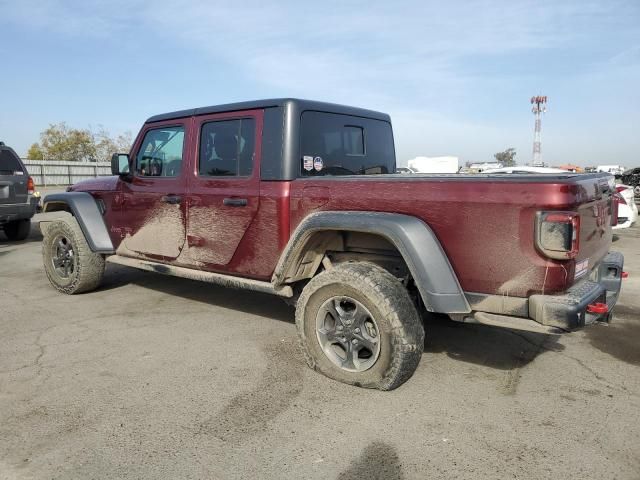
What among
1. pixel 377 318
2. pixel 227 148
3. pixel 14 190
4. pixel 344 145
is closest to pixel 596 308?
pixel 377 318

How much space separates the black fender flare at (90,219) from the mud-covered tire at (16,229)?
5.55 metres

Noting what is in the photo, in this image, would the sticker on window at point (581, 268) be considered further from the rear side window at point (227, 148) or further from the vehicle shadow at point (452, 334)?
the rear side window at point (227, 148)

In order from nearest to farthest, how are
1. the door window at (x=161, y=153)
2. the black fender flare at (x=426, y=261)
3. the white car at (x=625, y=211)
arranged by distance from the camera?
the black fender flare at (x=426, y=261) → the door window at (x=161, y=153) → the white car at (x=625, y=211)

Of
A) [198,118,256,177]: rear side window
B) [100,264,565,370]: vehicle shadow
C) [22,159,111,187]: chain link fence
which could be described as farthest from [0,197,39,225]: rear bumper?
[22,159,111,187]: chain link fence

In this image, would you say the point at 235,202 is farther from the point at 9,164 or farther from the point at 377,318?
the point at 9,164

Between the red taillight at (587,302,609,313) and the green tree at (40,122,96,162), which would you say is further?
the green tree at (40,122,96,162)

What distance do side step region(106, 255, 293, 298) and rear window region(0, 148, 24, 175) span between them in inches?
224

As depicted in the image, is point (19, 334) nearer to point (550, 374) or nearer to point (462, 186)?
point (462, 186)

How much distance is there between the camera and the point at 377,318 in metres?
3.19

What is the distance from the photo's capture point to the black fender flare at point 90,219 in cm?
534

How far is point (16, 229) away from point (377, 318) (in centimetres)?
961

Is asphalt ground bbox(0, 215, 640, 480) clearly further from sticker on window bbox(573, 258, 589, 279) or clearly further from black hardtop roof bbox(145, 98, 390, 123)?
black hardtop roof bbox(145, 98, 390, 123)

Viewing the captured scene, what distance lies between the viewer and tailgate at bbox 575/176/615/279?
9.61 feet

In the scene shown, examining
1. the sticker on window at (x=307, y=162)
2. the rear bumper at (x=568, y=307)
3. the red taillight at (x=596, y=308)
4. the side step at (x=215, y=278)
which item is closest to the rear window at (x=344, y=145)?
the sticker on window at (x=307, y=162)
